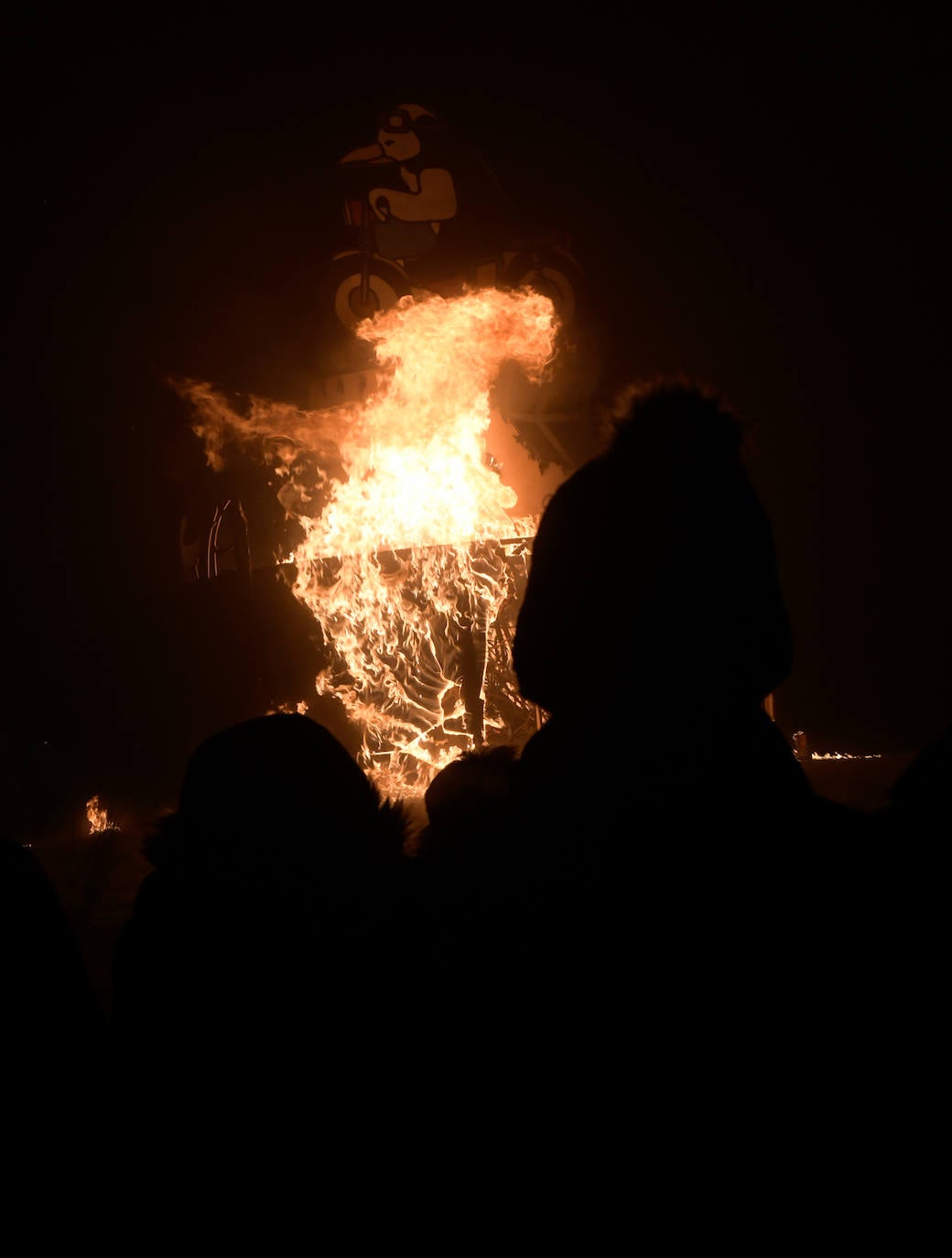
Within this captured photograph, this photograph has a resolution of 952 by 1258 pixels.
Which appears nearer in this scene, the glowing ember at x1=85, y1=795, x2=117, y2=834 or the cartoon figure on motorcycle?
the cartoon figure on motorcycle

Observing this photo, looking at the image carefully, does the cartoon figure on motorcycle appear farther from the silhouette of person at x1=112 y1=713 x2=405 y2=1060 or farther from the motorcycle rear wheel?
the silhouette of person at x1=112 y1=713 x2=405 y2=1060

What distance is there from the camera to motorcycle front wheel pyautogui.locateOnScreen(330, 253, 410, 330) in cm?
767

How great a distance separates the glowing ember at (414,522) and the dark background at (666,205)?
733 mm

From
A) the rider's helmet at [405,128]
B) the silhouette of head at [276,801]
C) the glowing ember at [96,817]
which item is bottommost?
the glowing ember at [96,817]

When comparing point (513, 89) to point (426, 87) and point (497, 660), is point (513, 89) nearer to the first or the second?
point (426, 87)

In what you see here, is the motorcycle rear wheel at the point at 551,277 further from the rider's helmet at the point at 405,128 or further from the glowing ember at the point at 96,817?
the glowing ember at the point at 96,817

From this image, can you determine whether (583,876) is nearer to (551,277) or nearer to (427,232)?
(551,277)

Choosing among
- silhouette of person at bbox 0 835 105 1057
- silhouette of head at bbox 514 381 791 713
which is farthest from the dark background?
silhouette of person at bbox 0 835 105 1057

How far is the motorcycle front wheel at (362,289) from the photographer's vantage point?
7.67 m

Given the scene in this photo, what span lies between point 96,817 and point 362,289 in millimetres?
5048

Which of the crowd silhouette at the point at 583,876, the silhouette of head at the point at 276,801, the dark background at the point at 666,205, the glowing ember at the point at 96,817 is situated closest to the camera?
the crowd silhouette at the point at 583,876

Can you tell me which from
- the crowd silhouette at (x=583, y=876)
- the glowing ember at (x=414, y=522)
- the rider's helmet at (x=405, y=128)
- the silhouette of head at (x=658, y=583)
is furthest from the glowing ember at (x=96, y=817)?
the silhouette of head at (x=658, y=583)

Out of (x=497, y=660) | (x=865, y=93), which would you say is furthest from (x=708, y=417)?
(x=865, y=93)

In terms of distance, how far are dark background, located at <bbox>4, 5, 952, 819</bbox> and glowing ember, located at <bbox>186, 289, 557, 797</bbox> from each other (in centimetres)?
73
